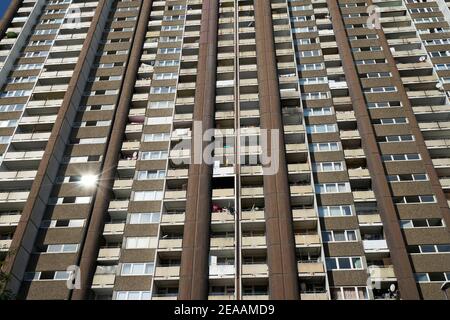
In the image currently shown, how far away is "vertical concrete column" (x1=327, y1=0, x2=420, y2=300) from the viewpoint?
105ft

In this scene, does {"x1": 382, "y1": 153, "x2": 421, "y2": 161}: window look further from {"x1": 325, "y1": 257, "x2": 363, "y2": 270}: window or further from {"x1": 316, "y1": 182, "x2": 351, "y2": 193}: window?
{"x1": 325, "y1": 257, "x2": 363, "y2": 270}: window

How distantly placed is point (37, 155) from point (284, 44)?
95.6 feet

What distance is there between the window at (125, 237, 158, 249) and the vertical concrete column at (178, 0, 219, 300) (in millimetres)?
2800

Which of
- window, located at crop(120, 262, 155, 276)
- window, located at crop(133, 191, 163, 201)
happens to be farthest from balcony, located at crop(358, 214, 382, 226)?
window, located at crop(120, 262, 155, 276)

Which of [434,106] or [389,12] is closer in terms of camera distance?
[434,106]

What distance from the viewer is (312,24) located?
2184 inches

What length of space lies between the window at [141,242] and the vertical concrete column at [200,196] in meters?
2.80

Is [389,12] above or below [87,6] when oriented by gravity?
below

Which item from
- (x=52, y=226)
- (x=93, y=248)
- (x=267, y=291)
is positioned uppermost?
(x=52, y=226)

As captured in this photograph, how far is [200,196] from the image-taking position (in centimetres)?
3741

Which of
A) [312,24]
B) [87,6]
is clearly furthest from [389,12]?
[87,6]

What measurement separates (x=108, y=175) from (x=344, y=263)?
20.8 meters

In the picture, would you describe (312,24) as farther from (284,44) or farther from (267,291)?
(267,291)

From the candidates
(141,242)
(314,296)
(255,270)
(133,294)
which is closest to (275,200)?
(255,270)
